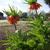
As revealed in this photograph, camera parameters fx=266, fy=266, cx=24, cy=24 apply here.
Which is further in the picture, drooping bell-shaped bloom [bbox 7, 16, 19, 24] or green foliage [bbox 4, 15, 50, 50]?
drooping bell-shaped bloom [bbox 7, 16, 19, 24]

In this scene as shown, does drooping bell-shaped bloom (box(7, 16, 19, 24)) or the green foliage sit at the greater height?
drooping bell-shaped bloom (box(7, 16, 19, 24))

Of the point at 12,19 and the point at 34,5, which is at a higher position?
the point at 34,5

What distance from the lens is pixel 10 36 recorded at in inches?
170

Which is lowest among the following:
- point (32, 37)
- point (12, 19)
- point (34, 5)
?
point (32, 37)

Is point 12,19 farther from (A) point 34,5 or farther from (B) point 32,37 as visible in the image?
(B) point 32,37

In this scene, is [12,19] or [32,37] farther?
[12,19]

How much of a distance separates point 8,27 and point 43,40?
134cm

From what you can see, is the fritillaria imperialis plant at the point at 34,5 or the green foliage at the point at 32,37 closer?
the green foliage at the point at 32,37

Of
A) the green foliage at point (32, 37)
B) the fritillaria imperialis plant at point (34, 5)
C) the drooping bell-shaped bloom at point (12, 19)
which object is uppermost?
the fritillaria imperialis plant at point (34, 5)

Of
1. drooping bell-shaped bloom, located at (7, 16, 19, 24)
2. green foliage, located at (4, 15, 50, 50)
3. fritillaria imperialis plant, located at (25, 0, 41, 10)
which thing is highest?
fritillaria imperialis plant, located at (25, 0, 41, 10)

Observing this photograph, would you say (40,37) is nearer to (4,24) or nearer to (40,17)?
(40,17)

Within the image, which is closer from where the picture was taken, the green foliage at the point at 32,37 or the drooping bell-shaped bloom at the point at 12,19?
the green foliage at the point at 32,37

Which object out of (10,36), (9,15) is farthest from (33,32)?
(9,15)

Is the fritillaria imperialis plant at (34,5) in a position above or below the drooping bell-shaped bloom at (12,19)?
above
